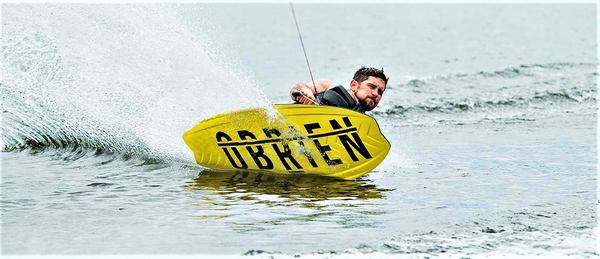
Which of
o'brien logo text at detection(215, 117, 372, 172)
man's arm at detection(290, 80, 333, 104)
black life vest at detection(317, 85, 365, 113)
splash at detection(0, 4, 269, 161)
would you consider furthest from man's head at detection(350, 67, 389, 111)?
splash at detection(0, 4, 269, 161)

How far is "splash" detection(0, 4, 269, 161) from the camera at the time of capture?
1194 centimetres

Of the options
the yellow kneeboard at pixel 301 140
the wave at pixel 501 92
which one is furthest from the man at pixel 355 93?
the wave at pixel 501 92

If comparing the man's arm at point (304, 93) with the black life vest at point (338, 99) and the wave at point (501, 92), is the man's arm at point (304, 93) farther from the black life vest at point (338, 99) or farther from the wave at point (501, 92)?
the wave at point (501, 92)

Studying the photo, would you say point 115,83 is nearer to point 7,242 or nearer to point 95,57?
point 95,57

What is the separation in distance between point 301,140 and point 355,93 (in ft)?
2.84

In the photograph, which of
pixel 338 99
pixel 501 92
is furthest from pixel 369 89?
pixel 501 92

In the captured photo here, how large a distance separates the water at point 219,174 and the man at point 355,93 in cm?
42

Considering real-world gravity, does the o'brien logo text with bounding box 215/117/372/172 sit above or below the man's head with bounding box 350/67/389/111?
below

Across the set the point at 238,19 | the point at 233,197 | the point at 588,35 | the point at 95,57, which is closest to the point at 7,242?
the point at 233,197

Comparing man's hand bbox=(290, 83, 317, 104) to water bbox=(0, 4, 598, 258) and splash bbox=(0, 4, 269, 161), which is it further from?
splash bbox=(0, 4, 269, 161)

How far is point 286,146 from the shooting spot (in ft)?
32.4

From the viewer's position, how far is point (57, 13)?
1320 cm

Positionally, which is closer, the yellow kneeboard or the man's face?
the yellow kneeboard

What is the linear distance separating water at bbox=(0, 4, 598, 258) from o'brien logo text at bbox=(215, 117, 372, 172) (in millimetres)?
246
